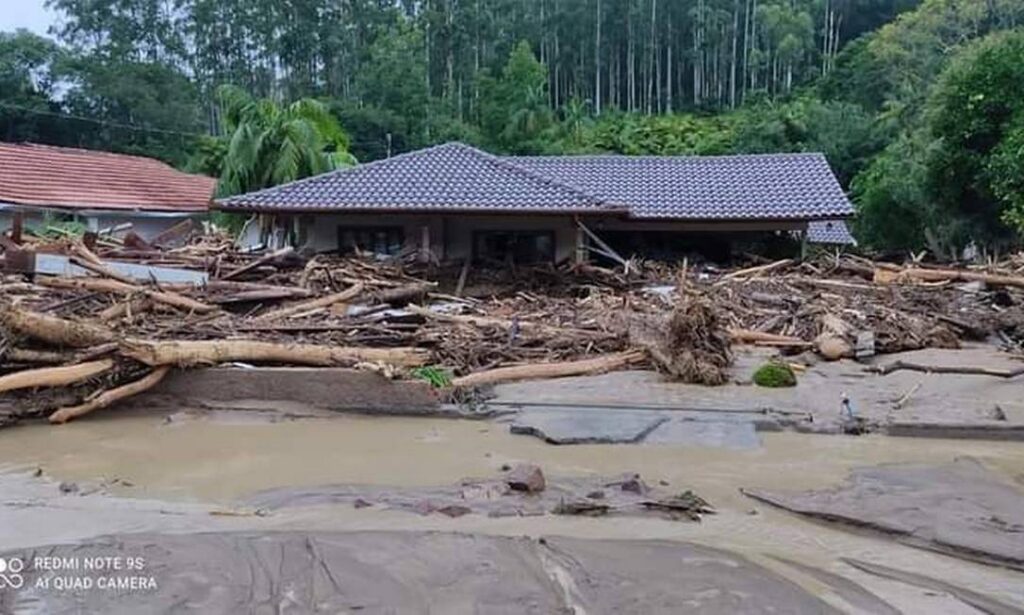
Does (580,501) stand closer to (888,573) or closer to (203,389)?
(888,573)

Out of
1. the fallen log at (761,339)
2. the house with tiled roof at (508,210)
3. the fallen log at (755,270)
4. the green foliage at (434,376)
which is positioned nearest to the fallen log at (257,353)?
the green foliage at (434,376)

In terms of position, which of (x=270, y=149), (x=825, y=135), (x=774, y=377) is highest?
(x=825, y=135)

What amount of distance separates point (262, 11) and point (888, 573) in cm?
6001

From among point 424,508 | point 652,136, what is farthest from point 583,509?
point 652,136

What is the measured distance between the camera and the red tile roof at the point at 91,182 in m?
26.6

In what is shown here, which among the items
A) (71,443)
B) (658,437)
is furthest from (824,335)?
(71,443)

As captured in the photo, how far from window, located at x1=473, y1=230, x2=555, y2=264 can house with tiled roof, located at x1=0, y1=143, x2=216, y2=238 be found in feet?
36.6

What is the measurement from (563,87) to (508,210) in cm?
4984

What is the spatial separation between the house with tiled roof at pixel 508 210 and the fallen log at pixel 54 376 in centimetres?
969

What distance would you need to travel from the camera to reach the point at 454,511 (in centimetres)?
621

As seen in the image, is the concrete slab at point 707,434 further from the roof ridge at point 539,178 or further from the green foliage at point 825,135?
the green foliage at point 825,135

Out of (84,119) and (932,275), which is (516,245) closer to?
(932,275)

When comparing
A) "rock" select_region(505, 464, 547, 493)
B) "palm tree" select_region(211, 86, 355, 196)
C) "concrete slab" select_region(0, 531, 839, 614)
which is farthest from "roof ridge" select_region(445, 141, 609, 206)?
"concrete slab" select_region(0, 531, 839, 614)

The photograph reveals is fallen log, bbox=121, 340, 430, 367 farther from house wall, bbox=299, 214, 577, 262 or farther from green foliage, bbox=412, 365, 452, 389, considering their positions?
house wall, bbox=299, 214, 577, 262
